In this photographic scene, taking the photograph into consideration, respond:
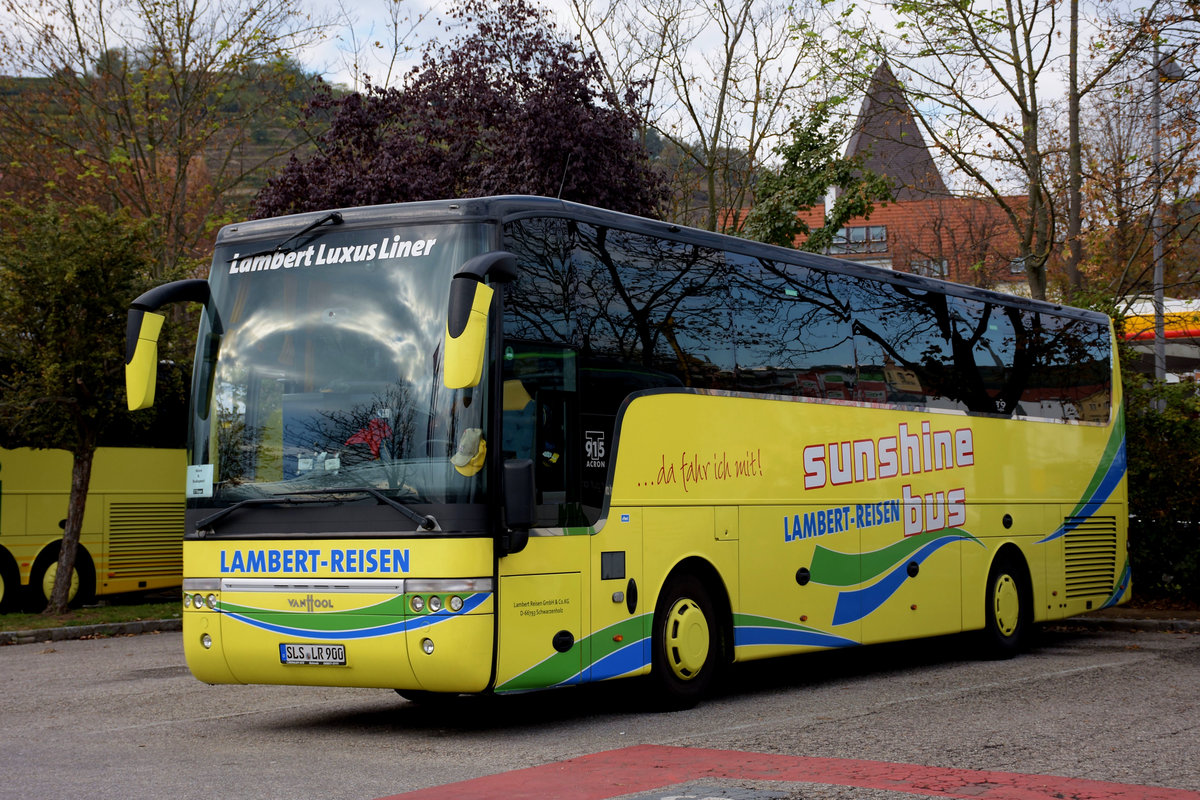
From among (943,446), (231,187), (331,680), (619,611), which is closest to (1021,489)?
(943,446)

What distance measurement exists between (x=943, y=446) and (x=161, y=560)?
1311 centimetres

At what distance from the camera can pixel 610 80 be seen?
26594 millimetres

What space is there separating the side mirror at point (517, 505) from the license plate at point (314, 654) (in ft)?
4.21

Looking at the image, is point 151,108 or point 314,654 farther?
point 151,108

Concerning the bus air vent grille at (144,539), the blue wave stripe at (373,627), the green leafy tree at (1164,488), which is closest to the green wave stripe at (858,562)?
the blue wave stripe at (373,627)

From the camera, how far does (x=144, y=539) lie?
2173cm

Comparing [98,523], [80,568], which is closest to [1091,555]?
[98,523]

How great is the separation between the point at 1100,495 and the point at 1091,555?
770 millimetres

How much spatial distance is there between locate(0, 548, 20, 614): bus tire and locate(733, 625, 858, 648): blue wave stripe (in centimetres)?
1276

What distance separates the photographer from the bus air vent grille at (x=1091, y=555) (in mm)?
16297

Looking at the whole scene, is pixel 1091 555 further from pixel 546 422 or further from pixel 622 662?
pixel 546 422

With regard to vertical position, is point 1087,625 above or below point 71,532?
below

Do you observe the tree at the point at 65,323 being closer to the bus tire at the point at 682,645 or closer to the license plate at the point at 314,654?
the license plate at the point at 314,654

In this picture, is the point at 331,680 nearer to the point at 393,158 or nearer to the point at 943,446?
the point at 943,446
